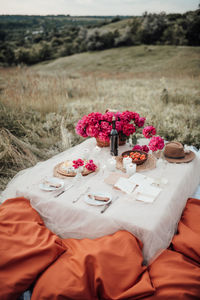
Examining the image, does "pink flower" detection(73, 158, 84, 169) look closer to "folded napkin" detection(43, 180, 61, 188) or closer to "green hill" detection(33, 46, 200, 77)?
"folded napkin" detection(43, 180, 61, 188)

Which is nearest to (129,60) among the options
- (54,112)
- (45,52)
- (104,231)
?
(45,52)


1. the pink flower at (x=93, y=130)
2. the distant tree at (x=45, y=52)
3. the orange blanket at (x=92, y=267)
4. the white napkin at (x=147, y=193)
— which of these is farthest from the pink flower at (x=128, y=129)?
the distant tree at (x=45, y=52)

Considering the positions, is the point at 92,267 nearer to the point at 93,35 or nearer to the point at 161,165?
the point at 161,165

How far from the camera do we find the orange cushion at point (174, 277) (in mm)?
1265

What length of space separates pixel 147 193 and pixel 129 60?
1953cm

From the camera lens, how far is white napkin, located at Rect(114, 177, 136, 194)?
1740mm

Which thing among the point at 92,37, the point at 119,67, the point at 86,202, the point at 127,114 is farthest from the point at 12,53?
the point at 86,202

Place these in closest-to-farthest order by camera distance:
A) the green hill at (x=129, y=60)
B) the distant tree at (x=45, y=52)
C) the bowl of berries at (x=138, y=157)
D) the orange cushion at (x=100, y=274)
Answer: the orange cushion at (x=100, y=274), the bowl of berries at (x=138, y=157), the green hill at (x=129, y=60), the distant tree at (x=45, y=52)

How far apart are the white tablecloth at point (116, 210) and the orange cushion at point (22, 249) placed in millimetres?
149

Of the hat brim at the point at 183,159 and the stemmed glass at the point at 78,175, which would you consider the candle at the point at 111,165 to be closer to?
the stemmed glass at the point at 78,175

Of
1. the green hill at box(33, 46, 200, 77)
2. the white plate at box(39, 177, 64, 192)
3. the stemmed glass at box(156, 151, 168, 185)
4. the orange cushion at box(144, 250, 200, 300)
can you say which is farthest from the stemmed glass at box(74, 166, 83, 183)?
the green hill at box(33, 46, 200, 77)

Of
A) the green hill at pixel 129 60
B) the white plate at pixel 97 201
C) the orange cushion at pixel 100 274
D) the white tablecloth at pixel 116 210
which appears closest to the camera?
the orange cushion at pixel 100 274

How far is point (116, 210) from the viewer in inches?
61.1

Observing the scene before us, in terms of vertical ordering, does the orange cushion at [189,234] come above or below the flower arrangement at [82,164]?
below
